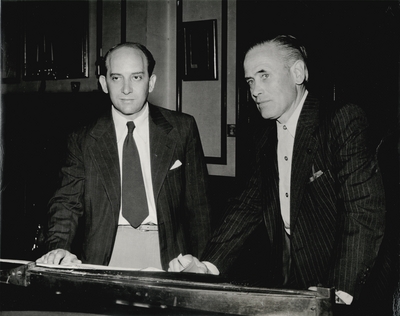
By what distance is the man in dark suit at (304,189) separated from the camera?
5.31 ft

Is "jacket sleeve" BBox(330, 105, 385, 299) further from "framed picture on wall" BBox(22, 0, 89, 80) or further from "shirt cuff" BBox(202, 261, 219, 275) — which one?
"framed picture on wall" BBox(22, 0, 89, 80)

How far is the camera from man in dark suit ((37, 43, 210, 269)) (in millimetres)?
2203

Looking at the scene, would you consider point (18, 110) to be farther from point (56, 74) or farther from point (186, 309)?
point (186, 309)

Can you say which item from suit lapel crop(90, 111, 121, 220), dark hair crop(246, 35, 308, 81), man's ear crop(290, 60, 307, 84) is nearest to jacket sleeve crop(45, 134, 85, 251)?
suit lapel crop(90, 111, 121, 220)

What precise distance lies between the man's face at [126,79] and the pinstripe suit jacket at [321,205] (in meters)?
0.66

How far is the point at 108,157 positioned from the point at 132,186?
0.64 feet

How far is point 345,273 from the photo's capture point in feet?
5.09

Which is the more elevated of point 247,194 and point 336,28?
point 336,28

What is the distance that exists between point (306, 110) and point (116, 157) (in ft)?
3.27

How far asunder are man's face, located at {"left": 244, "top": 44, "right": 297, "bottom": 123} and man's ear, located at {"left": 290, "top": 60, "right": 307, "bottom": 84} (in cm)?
2

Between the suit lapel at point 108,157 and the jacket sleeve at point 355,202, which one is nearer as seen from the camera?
the jacket sleeve at point 355,202

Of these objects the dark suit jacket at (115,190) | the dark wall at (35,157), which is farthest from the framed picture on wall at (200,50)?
the dark suit jacket at (115,190)

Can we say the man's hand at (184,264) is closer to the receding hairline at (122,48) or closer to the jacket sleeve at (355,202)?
the jacket sleeve at (355,202)

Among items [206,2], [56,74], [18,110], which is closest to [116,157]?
[206,2]
